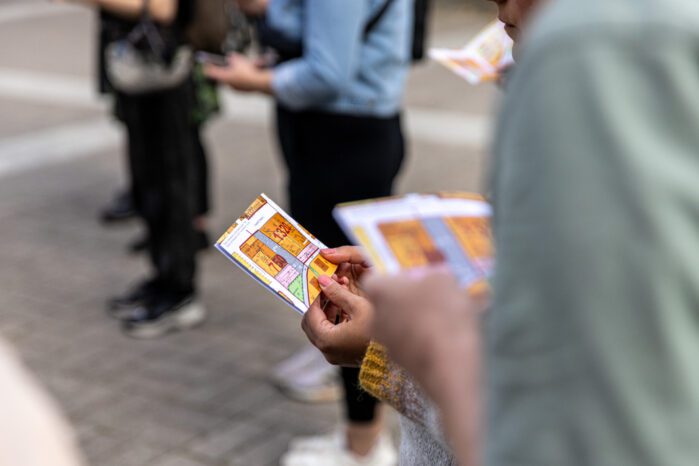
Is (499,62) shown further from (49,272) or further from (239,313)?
(49,272)

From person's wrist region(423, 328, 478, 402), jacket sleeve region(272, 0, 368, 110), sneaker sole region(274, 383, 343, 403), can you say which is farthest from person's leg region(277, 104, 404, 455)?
person's wrist region(423, 328, 478, 402)

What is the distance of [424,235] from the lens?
54.5 inches

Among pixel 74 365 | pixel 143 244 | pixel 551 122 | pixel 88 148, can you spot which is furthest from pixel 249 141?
pixel 551 122

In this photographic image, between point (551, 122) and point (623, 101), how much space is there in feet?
0.17

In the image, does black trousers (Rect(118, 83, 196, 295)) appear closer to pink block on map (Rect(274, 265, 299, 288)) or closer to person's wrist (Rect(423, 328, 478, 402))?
pink block on map (Rect(274, 265, 299, 288))

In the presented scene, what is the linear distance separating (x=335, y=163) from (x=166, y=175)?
1.50 m

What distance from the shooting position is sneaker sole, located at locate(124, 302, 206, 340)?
15.5ft

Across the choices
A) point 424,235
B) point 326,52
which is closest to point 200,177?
point 326,52

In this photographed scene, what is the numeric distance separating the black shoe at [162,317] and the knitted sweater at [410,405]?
322 centimetres

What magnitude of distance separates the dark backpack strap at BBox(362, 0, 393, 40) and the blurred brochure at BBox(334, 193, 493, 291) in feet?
5.37

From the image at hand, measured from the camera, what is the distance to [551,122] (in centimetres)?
80

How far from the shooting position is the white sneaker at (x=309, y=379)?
4.13 meters

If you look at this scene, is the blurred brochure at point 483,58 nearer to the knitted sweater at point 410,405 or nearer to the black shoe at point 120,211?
the knitted sweater at point 410,405

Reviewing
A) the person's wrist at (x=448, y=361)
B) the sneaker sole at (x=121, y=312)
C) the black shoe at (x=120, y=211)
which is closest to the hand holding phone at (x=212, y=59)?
the sneaker sole at (x=121, y=312)
